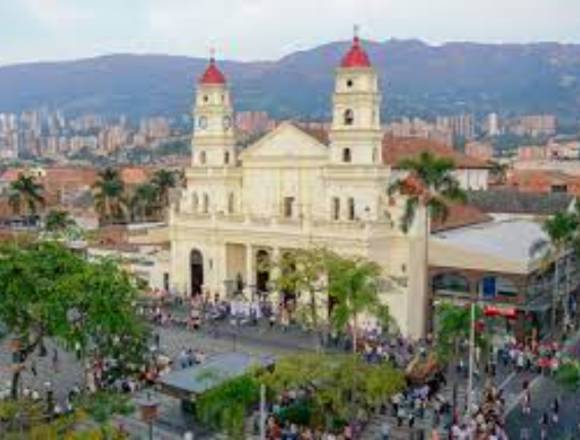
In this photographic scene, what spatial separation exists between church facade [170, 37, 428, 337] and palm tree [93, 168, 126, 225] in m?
20.1

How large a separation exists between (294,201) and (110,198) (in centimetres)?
3154

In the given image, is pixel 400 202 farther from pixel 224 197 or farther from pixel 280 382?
pixel 280 382

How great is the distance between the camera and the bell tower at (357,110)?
51.4 metres

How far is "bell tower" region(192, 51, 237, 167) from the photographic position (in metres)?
60.2

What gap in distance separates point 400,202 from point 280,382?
23514mm

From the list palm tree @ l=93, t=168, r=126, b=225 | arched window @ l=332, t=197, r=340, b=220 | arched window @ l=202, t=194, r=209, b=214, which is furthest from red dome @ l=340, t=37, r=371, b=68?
palm tree @ l=93, t=168, r=126, b=225

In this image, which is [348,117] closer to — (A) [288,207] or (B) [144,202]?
(A) [288,207]

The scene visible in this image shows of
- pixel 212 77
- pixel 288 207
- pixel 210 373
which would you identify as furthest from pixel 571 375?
pixel 212 77

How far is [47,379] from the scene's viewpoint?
133 feet

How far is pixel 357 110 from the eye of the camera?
169 ft

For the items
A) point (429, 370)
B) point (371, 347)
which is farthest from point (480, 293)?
point (429, 370)

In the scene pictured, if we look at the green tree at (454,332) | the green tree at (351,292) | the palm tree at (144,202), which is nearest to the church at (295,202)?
the green tree at (351,292)

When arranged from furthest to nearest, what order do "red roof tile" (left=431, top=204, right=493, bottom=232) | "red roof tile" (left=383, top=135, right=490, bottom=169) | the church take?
"red roof tile" (left=383, top=135, right=490, bottom=169)
"red roof tile" (left=431, top=204, right=493, bottom=232)
the church

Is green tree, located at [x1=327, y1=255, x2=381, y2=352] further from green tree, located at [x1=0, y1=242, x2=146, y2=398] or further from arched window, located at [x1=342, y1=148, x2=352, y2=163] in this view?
arched window, located at [x1=342, y1=148, x2=352, y2=163]
